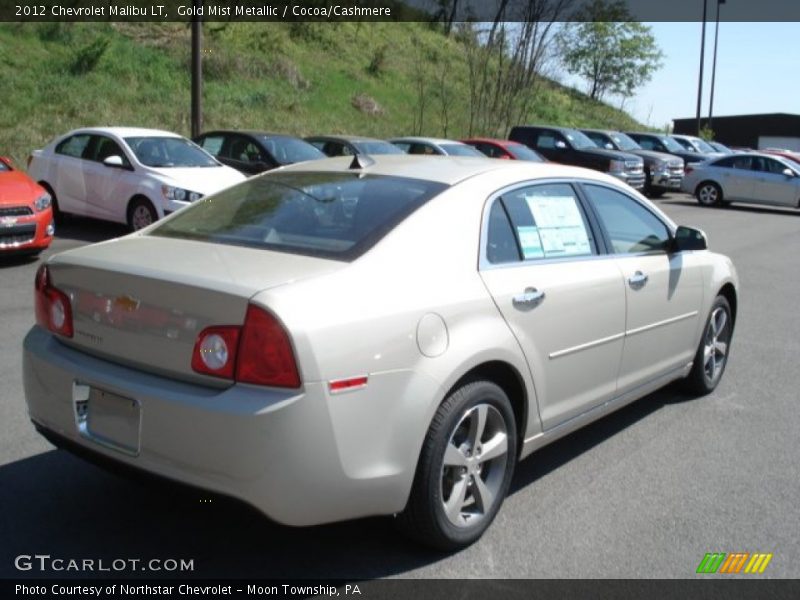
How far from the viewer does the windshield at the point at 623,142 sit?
24531 millimetres

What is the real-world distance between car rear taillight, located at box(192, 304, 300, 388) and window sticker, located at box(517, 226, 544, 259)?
147cm

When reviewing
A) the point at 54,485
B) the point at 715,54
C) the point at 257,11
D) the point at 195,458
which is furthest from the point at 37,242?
the point at 715,54

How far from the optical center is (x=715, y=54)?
4594cm

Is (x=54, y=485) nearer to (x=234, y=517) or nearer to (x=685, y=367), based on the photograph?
(x=234, y=517)

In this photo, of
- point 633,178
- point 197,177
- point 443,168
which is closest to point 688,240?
point 443,168

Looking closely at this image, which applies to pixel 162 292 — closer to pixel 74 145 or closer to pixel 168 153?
pixel 168 153

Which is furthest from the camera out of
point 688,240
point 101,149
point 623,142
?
point 623,142

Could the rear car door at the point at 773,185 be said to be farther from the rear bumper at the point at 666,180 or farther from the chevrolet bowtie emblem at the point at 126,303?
the chevrolet bowtie emblem at the point at 126,303

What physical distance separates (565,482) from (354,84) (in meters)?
30.0

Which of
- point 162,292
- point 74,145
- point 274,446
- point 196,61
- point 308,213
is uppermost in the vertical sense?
point 196,61

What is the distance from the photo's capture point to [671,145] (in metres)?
28.1

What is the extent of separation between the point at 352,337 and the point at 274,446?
0.46m

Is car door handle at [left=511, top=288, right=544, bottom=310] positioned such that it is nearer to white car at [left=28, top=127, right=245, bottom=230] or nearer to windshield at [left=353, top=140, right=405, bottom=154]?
white car at [left=28, top=127, right=245, bottom=230]

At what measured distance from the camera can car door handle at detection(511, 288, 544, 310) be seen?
3685 mm
